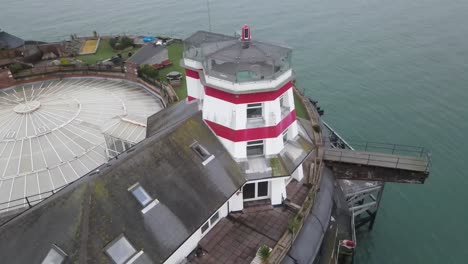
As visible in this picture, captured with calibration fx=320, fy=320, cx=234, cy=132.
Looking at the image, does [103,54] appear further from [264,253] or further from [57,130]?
[264,253]

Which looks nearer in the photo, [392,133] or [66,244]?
[66,244]

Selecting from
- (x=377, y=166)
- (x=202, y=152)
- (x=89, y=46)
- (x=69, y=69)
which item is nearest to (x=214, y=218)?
(x=202, y=152)

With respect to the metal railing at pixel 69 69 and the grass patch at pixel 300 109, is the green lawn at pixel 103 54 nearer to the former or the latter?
the metal railing at pixel 69 69

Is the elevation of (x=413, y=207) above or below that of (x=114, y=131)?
below

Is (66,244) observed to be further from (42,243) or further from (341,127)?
(341,127)

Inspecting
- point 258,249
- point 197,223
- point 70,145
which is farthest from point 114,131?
point 258,249

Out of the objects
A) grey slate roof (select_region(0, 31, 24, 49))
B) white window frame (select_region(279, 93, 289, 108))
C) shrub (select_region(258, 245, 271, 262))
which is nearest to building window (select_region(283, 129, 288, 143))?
white window frame (select_region(279, 93, 289, 108))

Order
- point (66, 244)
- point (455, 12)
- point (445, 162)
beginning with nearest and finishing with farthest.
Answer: point (66, 244)
point (445, 162)
point (455, 12)
